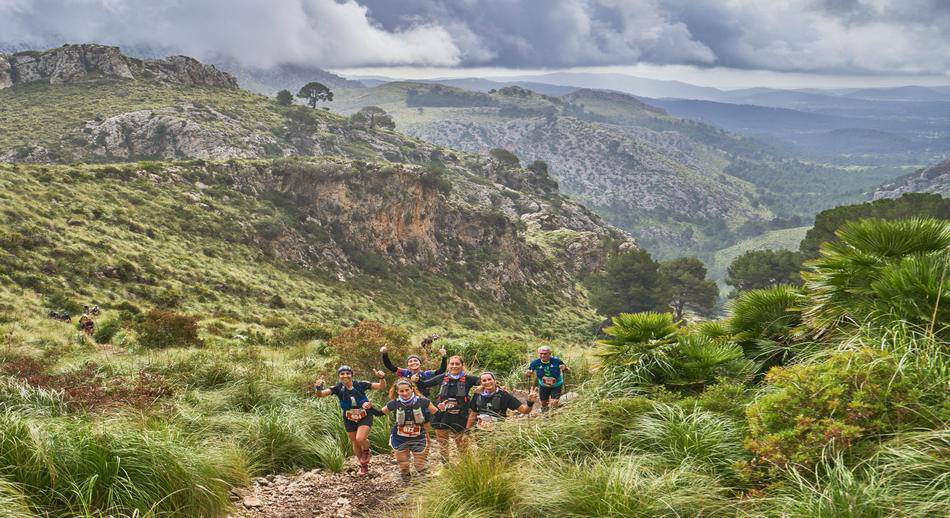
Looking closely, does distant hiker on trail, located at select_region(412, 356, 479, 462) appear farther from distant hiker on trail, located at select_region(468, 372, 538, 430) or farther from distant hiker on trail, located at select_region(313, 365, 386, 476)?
distant hiker on trail, located at select_region(313, 365, 386, 476)

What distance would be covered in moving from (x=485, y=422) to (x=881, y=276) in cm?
521

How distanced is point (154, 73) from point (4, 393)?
109 meters

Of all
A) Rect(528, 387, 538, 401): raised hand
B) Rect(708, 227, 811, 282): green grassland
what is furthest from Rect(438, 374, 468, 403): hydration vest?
Rect(708, 227, 811, 282): green grassland

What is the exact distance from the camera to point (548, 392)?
8.99 metres

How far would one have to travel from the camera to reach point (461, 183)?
96062 mm

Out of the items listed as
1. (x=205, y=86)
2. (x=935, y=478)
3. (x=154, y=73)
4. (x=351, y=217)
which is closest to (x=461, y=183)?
(x=351, y=217)

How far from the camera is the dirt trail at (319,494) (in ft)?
19.5

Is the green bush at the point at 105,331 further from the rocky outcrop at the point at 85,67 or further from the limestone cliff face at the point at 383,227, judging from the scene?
the rocky outcrop at the point at 85,67

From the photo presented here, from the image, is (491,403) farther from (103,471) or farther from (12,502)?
(12,502)

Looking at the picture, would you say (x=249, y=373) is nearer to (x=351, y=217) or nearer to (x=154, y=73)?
(x=351, y=217)

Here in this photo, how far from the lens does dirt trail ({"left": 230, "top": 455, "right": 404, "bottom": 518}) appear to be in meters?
5.94

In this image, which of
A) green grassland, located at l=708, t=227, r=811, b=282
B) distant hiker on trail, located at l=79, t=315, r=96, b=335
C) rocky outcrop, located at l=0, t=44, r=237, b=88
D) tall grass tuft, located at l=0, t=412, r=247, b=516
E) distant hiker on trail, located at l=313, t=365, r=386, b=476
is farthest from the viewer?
green grassland, located at l=708, t=227, r=811, b=282

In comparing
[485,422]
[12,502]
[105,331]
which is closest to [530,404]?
[485,422]

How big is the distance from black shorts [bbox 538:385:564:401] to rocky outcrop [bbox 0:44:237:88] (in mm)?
105908
